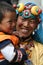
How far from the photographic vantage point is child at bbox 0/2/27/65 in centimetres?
195

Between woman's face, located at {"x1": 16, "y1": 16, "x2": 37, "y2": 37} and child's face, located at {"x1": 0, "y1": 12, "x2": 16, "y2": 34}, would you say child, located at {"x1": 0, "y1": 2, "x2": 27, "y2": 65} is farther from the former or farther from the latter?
woman's face, located at {"x1": 16, "y1": 16, "x2": 37, "y2": 37}

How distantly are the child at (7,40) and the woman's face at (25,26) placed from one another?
47 cm

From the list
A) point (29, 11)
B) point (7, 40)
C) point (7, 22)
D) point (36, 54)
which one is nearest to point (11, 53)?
point (7, 40)

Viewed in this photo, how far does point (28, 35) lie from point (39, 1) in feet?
3.31

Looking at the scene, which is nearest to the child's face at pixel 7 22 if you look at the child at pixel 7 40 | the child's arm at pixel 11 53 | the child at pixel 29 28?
the child at pixel 7 40

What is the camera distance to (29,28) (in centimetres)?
264

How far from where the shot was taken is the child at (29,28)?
101 inches

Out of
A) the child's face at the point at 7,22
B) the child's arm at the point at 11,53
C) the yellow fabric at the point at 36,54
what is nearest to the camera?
the child's arm at the point at 11,53

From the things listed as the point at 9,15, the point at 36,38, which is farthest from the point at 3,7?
the point at 36,38

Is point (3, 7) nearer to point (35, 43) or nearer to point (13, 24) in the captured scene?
point (13, 24)

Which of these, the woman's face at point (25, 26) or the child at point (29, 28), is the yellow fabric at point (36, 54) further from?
the woman's face at point (25, 26)

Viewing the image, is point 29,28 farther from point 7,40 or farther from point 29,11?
point 7,40

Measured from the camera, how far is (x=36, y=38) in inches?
110

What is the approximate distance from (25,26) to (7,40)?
0.65 metres
